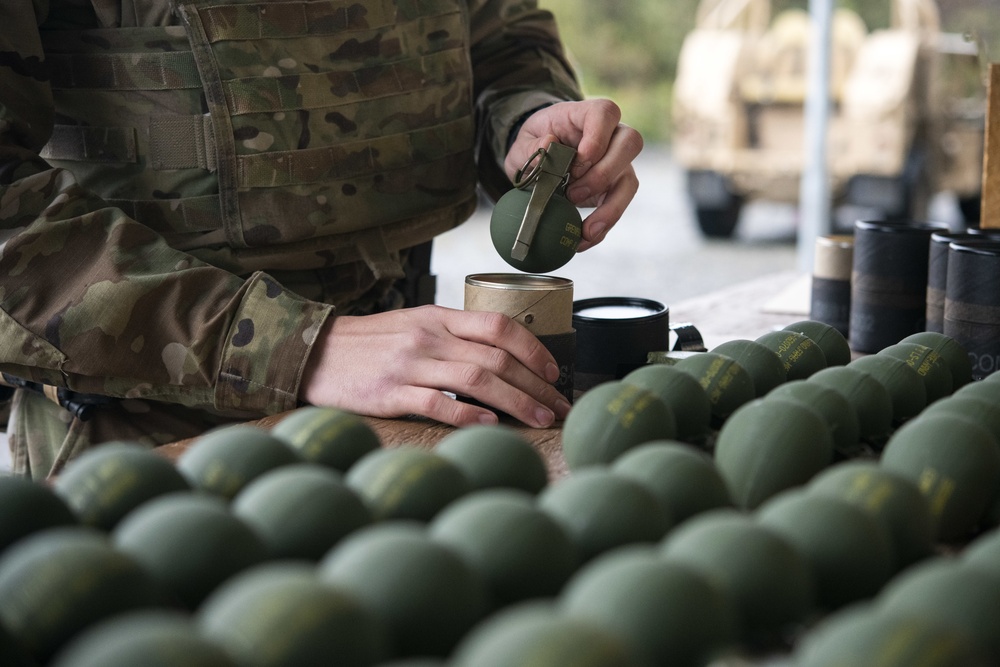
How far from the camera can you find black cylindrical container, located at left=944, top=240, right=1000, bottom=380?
1497 millimetres

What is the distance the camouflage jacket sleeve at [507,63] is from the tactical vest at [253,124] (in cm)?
25

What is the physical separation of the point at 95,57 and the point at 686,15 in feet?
42.5

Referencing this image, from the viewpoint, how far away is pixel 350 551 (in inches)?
26.9

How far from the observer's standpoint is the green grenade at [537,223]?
1492 mm

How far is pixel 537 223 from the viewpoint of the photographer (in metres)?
1.49

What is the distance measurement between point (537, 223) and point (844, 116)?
5.71 m

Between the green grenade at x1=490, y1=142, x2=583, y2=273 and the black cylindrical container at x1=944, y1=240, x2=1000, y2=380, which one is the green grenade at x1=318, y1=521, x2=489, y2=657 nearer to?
the green grenade at x1=490, y1=142, x2=583, y2=273

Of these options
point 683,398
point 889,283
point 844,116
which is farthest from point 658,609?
point 844,116

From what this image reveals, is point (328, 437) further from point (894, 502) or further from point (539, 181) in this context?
point (539, 181)

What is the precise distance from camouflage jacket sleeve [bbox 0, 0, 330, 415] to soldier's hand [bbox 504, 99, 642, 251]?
0.45 meters

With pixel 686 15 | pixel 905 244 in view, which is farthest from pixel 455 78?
pixel 686 15

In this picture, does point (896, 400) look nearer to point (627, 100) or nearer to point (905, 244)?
point (905, 244)

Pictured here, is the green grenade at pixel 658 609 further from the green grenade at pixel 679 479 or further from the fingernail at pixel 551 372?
the fingernail at pixel 551 372

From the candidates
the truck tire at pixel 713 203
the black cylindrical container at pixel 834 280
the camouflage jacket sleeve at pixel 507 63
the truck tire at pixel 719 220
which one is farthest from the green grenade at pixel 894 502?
the truck tire at pixel 719 220
